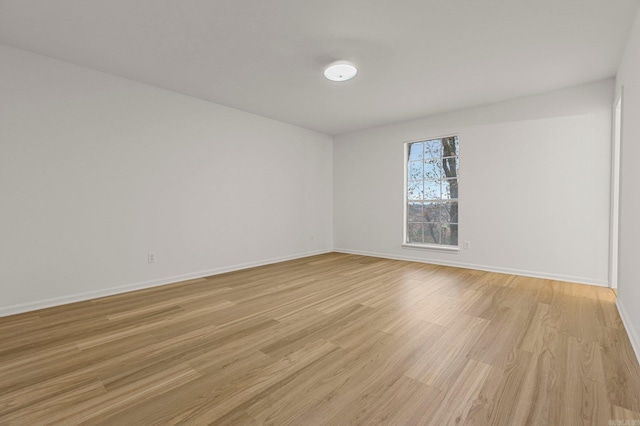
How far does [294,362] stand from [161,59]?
3.22 metres

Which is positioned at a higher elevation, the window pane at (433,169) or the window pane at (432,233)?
the window pane at (433,169)

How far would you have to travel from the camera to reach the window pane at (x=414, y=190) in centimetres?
521

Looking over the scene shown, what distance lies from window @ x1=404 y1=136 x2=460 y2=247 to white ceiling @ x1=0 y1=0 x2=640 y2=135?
1.23m

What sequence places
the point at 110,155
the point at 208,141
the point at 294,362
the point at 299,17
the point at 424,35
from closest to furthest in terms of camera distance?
the point at 294,362 < the point at 299,17 < the point at 424,35 < the point at 110,155 < the point at 208,141

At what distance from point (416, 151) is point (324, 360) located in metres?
4.40

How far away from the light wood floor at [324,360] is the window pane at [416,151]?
2.82 meters

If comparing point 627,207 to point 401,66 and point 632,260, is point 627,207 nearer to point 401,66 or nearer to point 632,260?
point 632,260

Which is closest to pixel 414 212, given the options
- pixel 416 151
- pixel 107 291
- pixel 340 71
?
pixel 416 151

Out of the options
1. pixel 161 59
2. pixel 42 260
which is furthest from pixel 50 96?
pixel 42 260

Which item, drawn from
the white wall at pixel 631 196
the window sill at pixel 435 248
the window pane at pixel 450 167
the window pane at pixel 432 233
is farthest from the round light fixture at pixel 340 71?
the window sill at pixel 435 248

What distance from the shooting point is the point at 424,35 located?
8.39ft

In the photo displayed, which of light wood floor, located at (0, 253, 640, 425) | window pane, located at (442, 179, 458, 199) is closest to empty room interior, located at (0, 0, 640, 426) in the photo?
light wood floor, located at (0, 253, 640, 425)

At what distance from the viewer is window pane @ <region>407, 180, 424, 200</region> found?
5207 mm

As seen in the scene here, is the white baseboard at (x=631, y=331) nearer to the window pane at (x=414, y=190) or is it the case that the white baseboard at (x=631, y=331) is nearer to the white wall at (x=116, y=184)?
the window pane at (x=414, y=190)
